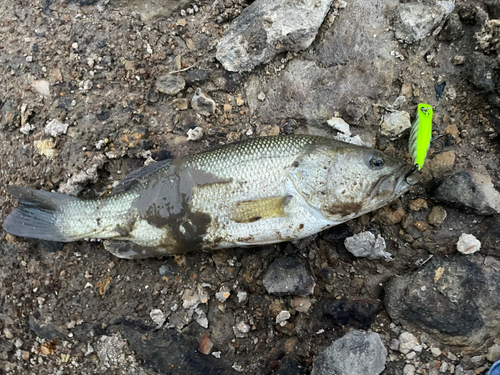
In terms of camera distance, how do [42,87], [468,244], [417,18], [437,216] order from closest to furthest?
[468,244] → [437,216] → [417,18] → [42,87]

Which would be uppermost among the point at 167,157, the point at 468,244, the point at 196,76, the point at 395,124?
the point at 196,76

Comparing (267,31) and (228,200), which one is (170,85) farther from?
(228,200)

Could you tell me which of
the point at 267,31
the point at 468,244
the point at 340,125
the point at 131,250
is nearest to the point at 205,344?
the point at 131,250

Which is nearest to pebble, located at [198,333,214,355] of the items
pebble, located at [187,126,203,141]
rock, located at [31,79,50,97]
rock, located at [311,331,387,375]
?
rock, located at [311,331,387,375]

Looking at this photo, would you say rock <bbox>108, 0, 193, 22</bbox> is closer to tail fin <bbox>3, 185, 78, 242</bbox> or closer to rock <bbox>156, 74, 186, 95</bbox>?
rock <bbox>156, 74, 186, 95</bbox>

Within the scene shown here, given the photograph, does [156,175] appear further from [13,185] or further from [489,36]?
[489,36]

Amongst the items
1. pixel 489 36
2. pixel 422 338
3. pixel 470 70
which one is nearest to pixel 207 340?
A: pixel 422 338
